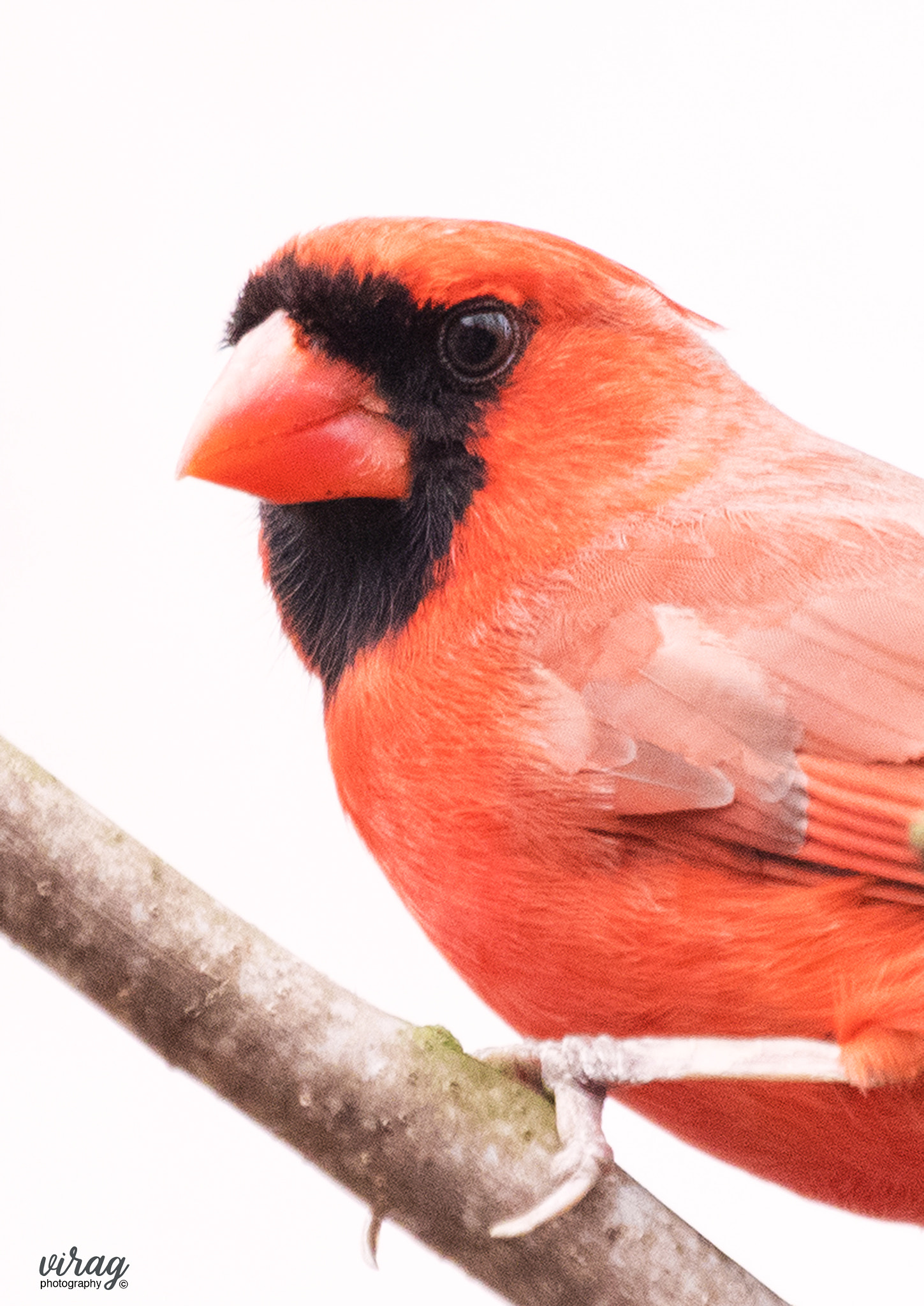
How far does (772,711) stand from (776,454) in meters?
0.34

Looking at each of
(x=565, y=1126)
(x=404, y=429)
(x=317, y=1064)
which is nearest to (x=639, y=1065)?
(x=565, y=1126)

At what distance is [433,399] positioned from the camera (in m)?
1.32

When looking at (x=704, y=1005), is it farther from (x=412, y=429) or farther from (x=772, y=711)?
(x=412, y=429)

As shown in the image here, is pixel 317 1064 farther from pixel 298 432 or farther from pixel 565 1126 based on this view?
pixel 298 432

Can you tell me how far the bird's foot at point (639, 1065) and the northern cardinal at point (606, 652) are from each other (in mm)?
17

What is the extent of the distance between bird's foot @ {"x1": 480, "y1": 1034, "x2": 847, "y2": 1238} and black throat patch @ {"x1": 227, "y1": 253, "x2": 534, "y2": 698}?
1.42 ft

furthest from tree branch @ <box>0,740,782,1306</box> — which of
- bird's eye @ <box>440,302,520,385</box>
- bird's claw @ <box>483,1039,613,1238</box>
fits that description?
bird's eye @ <box>440,302,520,385</box>

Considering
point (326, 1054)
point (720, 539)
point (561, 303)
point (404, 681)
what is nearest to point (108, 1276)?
point (326, 1054)

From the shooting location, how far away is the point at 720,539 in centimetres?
127

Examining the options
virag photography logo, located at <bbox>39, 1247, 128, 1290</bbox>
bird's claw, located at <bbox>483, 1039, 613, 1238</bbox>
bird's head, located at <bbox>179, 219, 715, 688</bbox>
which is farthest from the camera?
virag photography logo, located at <bbox>39, 1247, 128, 1290</bbox>

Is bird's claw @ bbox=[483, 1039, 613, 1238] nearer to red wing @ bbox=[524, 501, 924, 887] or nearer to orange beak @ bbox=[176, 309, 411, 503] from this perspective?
red wing @ bbox=[524, 501, 924, 887]

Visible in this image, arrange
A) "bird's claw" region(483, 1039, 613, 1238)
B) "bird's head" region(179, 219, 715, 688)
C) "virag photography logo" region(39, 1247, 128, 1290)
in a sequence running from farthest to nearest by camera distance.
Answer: "virag photography logo" region(39, 1247, 128, 1290) → "bird's head" region(179, 219, 715, 688) → "bird's claw" region(483, 1039, 613, 1238)

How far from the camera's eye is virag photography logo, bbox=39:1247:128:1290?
1.52 meters

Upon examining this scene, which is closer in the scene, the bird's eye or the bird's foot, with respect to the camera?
the bird's foot
